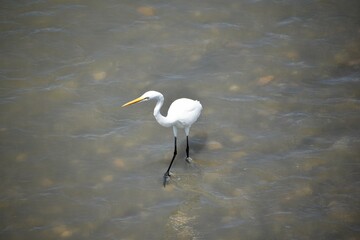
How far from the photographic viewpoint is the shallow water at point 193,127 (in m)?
6.30

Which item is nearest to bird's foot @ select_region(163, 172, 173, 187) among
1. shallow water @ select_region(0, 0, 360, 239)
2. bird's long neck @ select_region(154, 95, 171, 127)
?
shallow water @ select_region(0, 0, 360, 239)

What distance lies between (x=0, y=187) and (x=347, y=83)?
5.36 metres

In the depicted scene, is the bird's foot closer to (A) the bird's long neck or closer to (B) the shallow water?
(B) the shallow water

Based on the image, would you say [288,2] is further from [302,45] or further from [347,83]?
[347,83]

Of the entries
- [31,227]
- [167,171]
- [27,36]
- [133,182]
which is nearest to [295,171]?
[167,171]

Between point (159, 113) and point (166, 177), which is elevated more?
point (159, 113)

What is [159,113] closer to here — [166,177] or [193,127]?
[166,177]

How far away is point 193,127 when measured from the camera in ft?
24.8

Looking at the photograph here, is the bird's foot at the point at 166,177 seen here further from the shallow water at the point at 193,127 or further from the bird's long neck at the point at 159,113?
the bird's long neck at the point at 159,113

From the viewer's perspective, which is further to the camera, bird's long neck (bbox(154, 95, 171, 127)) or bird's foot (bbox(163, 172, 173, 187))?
bird's foot (bbox(163, 172, 173, 187))

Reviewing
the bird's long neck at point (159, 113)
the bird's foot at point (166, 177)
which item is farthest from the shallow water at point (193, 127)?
the bird's long neck at point (159, 113)

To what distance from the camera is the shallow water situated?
20.7ft

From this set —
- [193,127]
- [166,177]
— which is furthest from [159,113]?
[193,127]

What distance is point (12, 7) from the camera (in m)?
9.35
